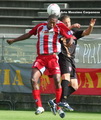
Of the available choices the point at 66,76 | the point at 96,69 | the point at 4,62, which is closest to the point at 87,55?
the point at 96,69

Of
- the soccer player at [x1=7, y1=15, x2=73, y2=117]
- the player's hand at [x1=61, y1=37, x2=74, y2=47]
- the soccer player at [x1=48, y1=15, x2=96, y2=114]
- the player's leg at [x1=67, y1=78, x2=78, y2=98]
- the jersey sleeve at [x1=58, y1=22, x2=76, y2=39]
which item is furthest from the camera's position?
the player's leg at [x1=67, y1=78, x2=78, y2=98]

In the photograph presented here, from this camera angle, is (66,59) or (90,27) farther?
(66,59)

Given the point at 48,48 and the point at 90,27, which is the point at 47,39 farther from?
the point at 90,27

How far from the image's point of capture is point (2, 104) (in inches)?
564

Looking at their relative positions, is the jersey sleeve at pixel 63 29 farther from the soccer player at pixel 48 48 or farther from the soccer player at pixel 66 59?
the soccer player at pixel 66 59

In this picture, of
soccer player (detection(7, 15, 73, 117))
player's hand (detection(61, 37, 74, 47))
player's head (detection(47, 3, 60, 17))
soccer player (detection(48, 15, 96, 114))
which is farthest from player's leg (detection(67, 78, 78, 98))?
player's head (detection(47, 3, 60, 17))

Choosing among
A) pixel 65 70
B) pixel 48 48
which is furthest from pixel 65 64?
pixel 48 48

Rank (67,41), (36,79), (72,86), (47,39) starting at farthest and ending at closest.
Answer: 1. (72,86)
2. (67,41)
3. (47,39)
4. (36,79)

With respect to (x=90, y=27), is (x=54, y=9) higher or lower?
higher

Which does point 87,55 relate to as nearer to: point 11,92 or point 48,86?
point 48,86

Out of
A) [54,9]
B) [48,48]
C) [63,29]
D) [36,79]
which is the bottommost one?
[36,79]

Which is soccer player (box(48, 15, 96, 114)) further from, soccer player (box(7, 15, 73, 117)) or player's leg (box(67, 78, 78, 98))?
soccer player (box(7, 15, 73, 117))

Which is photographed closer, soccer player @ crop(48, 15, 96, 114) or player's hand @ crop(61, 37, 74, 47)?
player's hand @ crop(61, 37, 74, 47)

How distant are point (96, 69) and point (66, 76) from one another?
4034mm
